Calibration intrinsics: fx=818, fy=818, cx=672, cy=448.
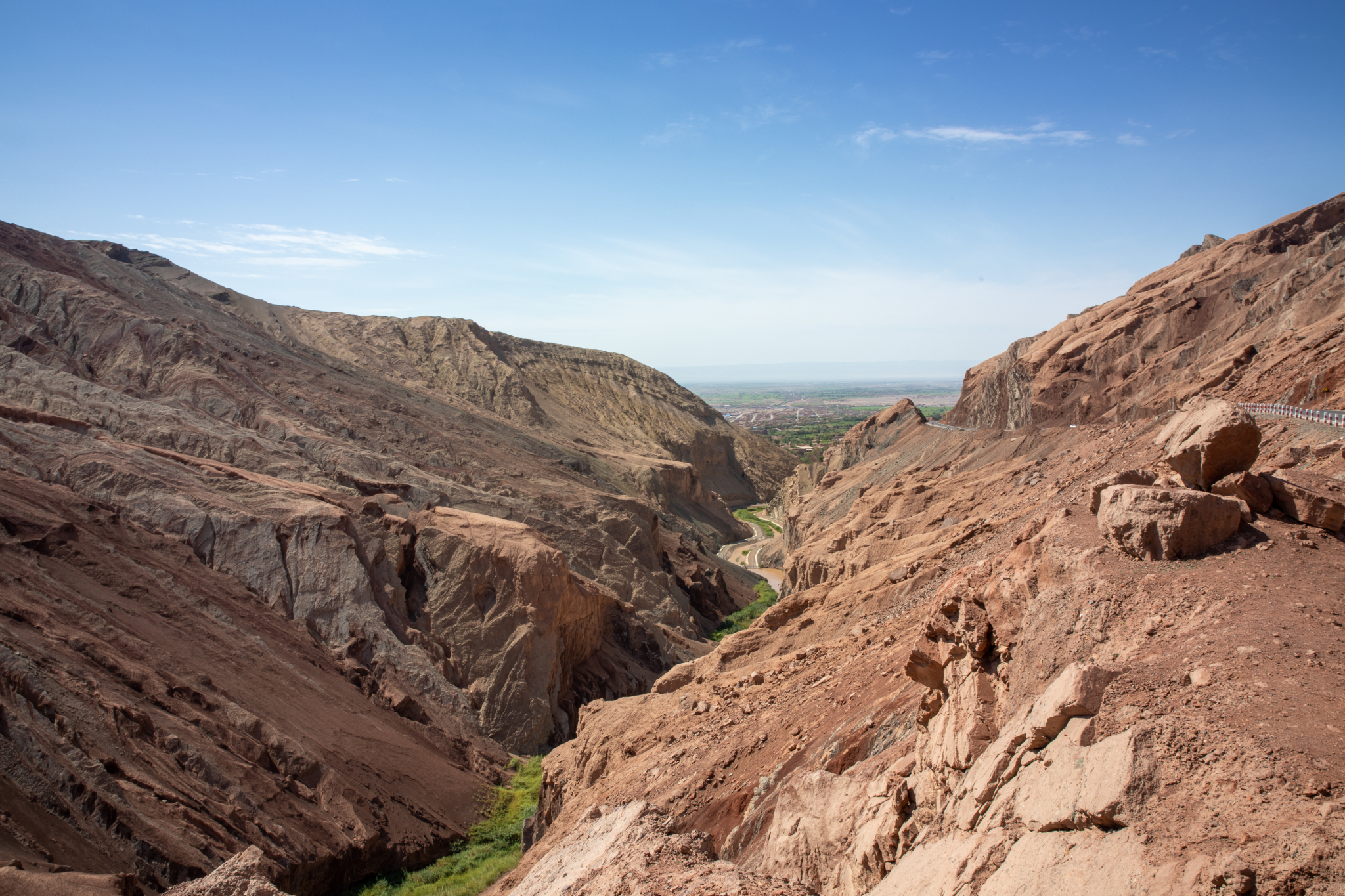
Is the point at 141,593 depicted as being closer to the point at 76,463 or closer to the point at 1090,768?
the point at 76,463

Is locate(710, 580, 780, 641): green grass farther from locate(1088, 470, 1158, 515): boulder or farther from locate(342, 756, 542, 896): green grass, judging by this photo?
locate(1088, 470, 1158, 515): boulder

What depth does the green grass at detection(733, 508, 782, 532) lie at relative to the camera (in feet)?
231

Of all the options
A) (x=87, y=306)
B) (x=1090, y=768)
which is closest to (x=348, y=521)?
(x=1090, y=768)

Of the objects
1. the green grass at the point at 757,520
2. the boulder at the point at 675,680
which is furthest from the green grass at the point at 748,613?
the green grass at the point at 757,520

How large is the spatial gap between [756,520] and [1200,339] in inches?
1816

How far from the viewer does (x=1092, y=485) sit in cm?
1000

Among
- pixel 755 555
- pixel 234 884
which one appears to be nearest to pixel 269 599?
pixel 234 884

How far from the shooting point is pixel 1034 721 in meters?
6.25

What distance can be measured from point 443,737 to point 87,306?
37.0 meters

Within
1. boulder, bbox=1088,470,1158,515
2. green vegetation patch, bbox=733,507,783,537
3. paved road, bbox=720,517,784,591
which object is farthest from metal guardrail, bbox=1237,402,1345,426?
green vegetation patch, bbox=733,507,783,537

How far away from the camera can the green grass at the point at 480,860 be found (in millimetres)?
16516

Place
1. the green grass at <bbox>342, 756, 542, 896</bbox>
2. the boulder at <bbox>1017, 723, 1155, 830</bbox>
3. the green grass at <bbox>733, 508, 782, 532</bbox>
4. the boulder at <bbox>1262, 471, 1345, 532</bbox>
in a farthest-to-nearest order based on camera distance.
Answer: the green grass at <bbox>733, 508, 782, 532</bbox>
the green grass at <bbox>342, 756, 542, 896</bbox>
the boulder at <bbox>1262, 471, 1345, 532</bbox>
the boulder at <bbox>1017, 723, 1155, 830</bbox>

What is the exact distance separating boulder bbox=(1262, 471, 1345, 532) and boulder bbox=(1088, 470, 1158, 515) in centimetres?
139

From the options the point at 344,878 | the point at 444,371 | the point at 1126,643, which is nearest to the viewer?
the point at 1126,643
